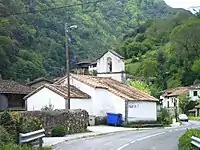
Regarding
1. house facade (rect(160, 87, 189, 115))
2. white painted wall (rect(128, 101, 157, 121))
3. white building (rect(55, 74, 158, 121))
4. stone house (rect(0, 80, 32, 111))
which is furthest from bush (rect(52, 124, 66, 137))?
house facade (rect(160, 87, 189, 115))

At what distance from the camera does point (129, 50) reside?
142 meters

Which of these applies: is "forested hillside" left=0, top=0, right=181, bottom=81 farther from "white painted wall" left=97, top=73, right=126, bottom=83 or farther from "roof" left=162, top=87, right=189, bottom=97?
"roof" left=162, top=87, right=189, bottom=97

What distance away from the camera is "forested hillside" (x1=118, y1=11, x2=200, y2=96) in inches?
→ 4747

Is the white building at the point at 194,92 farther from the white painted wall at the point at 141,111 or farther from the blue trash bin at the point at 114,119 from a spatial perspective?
the blue trash bin at the point at 114,119

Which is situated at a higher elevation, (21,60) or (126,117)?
(21,60)

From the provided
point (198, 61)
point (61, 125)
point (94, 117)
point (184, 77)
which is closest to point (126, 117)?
point (94, 117)

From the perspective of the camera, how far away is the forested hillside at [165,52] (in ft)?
396

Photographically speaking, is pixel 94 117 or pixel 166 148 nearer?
pixel 166 148

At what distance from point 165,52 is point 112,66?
70.4 meters

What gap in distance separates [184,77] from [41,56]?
54587 mm

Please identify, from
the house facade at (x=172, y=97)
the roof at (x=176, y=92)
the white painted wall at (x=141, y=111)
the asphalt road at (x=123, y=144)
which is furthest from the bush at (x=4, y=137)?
the roof at (x=176, y=92)

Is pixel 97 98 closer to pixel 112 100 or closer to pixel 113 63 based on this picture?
pixel 112 100

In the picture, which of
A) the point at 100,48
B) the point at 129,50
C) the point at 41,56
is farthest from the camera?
the point at 129,50

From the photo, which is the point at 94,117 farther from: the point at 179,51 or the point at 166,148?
the point at 179,51
